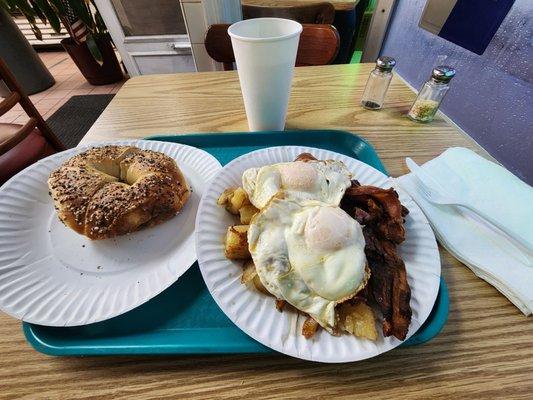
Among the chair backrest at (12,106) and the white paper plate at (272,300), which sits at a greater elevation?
the white paper plate at (272,300)

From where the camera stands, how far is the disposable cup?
2.37 feet

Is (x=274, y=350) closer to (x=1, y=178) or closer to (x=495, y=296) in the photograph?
(x=495, y=296)

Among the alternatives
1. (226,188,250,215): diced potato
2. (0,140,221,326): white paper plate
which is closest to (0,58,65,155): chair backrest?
(0,140,221,326): white paper plate

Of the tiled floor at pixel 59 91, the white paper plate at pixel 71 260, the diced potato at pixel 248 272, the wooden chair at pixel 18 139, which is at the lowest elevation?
the tiled floor at pixel 59 91

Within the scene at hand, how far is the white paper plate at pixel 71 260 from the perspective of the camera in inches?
20.3

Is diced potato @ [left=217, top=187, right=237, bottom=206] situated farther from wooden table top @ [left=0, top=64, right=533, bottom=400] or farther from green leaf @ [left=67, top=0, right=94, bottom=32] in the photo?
green leaf @ [left=67, top=0, right=94, bottom=32]

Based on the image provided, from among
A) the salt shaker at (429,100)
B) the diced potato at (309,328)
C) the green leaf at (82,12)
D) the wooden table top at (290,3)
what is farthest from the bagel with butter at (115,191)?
the green leaf at (82,12)

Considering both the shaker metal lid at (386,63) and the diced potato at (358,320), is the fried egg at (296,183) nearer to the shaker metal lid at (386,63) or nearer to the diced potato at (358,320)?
the diced potato at (358,320)

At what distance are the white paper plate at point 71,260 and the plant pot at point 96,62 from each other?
9.59 feet

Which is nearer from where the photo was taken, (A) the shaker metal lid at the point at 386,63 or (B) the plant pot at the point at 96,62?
(A) the shaker metal lid at the point at 386,63

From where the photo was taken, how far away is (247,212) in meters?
0.62

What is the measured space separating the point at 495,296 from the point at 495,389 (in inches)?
7.6

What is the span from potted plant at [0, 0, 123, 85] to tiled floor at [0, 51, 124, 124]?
0.51 ft

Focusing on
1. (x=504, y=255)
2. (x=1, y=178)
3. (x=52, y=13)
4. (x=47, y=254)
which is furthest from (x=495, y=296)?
(x=52, y=13)
